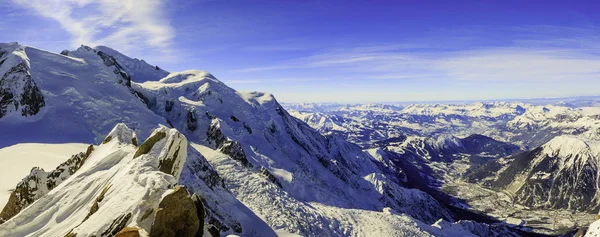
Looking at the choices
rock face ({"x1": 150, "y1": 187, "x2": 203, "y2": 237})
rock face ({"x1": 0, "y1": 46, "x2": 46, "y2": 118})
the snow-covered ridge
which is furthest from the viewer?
rock face ({"x1": 0, "y1": 46, "x2": 46, "y2": 118})

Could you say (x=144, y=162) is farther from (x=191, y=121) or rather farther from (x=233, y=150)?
(x=191, y=121)

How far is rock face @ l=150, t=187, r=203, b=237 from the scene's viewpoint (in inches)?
464

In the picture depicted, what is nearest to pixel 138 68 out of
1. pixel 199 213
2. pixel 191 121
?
pixel 191 121

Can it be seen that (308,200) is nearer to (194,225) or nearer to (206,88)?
(206,88)

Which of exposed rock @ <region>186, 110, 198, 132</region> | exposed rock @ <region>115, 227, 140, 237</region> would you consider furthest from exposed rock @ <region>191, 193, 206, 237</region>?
exposed rock @ <region>186, 110, 198, 132</region>

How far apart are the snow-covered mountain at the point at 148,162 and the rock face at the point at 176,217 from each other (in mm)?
53

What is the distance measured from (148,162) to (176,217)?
21.4ft

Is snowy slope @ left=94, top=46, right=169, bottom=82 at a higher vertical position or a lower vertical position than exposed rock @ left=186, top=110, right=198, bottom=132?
higher

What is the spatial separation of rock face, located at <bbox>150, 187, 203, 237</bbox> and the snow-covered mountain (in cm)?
5

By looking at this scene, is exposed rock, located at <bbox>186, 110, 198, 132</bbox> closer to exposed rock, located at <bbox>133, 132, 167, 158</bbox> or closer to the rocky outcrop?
the rocky outcrop

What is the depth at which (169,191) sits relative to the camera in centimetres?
1265

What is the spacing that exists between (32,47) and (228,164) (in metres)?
43.1

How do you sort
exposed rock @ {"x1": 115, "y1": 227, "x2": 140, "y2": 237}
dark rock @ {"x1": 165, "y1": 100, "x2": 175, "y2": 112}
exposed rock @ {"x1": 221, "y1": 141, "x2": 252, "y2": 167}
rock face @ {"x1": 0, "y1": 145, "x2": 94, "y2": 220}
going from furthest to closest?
dark rock @ {"x1": 165, "y1": 100, "x2": 175, "y2": 112}
exposed rock @ {"x1": 221, "y1": 141, "x2": 252, "y2": 167}
rock face @ {"x1": 0, "y1": 145, "x2": 94, "y2": 220}
exposed rock @ {"x1": 115, "y1": 227, "x2": 140, "y2": 237}

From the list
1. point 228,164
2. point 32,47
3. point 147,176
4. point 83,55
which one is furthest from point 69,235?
point 83,55
